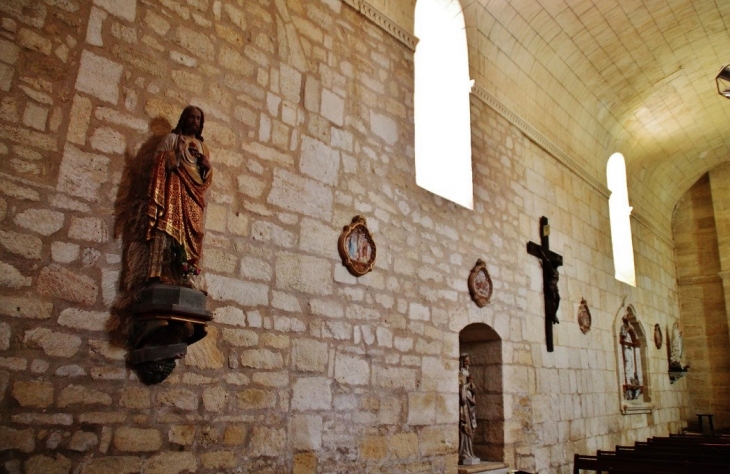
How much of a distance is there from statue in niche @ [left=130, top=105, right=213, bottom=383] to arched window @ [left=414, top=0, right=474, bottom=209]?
11.9ft

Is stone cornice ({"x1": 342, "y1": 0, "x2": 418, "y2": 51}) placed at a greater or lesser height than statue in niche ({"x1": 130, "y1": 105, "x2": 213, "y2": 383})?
greater

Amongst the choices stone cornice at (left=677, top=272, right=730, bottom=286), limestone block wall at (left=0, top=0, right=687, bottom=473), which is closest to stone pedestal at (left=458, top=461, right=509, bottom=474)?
limestone block wall at (left=0, top=0, right=687, bottom=473)

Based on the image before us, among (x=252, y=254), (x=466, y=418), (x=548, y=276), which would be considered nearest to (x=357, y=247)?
(x=252, y=254)

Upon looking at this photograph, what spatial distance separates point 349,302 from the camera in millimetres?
4961

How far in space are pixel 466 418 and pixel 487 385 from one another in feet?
2.71

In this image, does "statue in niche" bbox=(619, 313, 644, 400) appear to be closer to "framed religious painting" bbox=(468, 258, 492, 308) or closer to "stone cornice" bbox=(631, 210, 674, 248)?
"stone cornice" bbox=(631, 210, 674, 248)

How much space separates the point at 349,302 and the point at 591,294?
605 centimetres

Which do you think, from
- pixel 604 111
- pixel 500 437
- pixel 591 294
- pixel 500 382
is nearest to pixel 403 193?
pixel 500 382

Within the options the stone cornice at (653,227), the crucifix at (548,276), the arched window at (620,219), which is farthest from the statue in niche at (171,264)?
the stone cornice at (653,227)

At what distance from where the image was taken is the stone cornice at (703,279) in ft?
47.1

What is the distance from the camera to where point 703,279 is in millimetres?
14633

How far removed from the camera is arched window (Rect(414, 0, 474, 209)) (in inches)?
274

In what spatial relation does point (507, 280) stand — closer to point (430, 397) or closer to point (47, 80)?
point (430, 397)

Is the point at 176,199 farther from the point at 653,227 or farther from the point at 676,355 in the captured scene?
the point at 676,355
